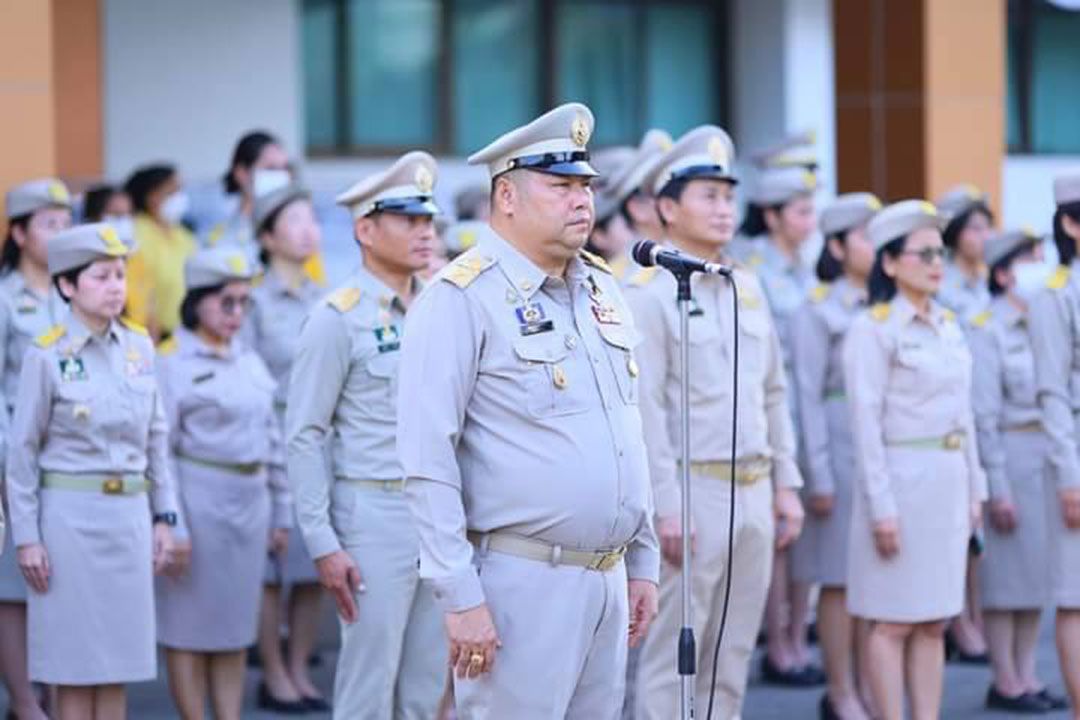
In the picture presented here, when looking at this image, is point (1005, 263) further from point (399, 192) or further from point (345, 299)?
point (345, 299)

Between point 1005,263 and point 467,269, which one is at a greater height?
point 1005,263

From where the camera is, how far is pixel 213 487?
28.1 ft

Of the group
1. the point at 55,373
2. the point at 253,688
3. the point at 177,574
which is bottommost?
the point at 253,688

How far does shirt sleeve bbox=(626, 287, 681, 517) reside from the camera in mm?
7602

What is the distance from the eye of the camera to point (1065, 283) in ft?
28.1

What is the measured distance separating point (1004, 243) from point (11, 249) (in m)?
4.25

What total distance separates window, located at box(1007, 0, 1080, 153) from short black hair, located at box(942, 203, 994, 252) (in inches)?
260

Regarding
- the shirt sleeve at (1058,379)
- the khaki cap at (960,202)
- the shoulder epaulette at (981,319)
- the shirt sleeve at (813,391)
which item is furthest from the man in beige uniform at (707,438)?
the khaki cap at (960,202)

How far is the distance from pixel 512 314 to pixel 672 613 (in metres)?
2.30

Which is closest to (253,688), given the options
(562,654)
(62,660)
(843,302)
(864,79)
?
(62,660)

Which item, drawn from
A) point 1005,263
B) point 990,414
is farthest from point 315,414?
point 1005,263

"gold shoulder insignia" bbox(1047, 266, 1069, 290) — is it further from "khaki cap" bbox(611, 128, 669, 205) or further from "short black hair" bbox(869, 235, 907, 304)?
"khaki cap" bbox(611, 128, 669, 205)

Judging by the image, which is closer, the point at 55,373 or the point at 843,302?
the point at 55,373

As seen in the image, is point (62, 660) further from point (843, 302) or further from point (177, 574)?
point (843, 302)
